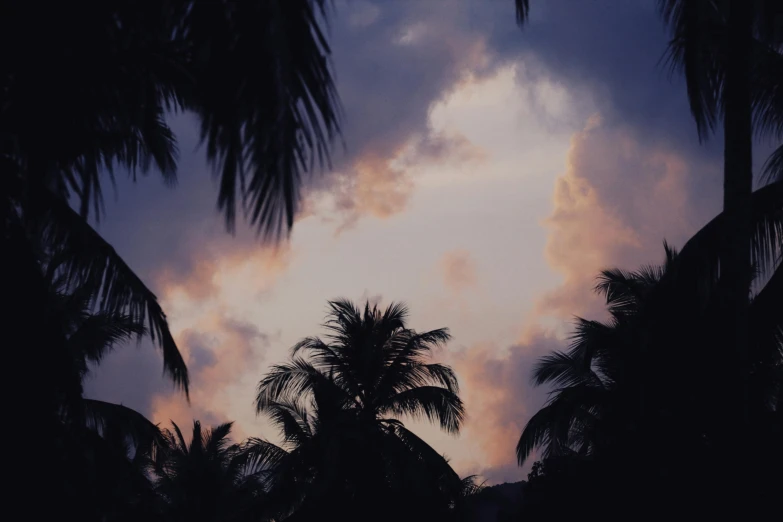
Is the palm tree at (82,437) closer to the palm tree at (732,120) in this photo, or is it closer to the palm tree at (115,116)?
the palm tree at (115,116)

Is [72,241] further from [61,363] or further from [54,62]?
[54,62]

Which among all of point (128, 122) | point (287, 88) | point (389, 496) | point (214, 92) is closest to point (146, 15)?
point (214, 92)

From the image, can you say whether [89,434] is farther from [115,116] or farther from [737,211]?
[737,211]

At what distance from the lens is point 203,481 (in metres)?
33.0

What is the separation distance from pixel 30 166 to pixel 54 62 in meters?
0.88

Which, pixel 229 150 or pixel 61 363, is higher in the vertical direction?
pixel 61 363

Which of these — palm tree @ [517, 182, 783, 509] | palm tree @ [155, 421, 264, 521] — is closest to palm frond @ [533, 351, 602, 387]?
palm tree @ [517, 182, 783, 509]

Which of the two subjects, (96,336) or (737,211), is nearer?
(737,211)

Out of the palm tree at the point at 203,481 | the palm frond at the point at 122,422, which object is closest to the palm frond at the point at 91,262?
the palm frond at the point at 122,422

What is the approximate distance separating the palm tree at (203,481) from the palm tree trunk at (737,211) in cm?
2282

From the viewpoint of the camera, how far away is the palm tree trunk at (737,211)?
30.9 feet

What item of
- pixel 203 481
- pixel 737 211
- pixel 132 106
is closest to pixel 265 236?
pixel 132 106

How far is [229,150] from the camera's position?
386 centimetres

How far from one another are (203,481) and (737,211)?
1083 inches
